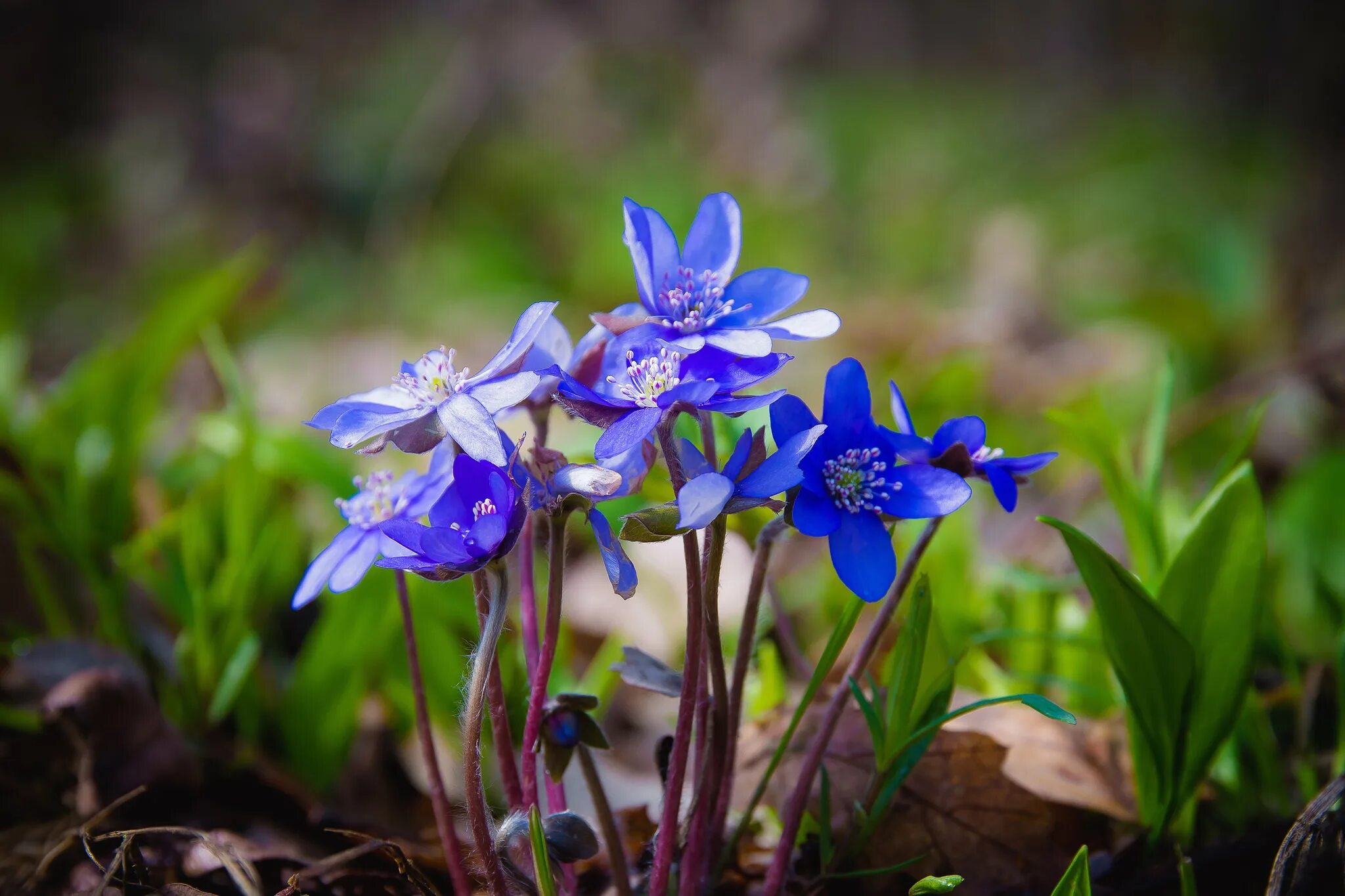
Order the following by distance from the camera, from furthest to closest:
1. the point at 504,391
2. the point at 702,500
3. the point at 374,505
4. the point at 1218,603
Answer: the point at 1218,603, the point at 374,505, the point at 504,391, the point at 702,500

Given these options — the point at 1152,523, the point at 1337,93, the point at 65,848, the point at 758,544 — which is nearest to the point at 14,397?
the point at 65,848

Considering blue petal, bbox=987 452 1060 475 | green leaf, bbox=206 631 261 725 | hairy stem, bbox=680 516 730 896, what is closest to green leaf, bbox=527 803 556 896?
hairy stem, bbox=680 516 730 896

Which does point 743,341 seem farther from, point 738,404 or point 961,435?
point 961,435

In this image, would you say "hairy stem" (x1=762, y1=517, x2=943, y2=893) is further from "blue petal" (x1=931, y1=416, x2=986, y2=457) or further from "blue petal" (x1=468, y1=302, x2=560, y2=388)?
"blue petal" (x1=468, y1=302, x2=560, y2=388)

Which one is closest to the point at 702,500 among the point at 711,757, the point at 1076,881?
the point at 711,757

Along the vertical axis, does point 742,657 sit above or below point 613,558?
below

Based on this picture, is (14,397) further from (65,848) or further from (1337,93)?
(1337,93)
